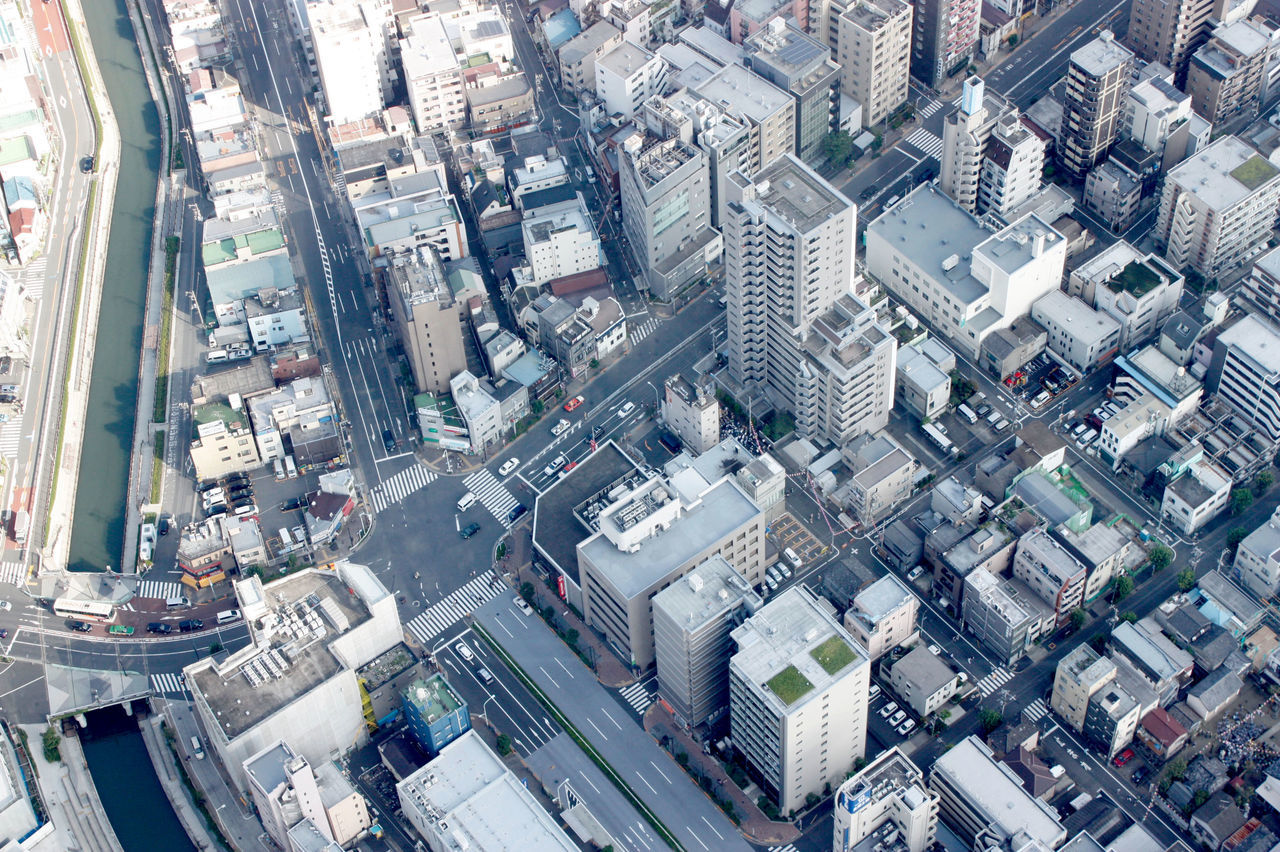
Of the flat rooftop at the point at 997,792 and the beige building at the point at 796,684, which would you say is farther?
the flat rooftop at the point at 997,792

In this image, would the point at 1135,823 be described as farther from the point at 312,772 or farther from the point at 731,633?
the point at 312,772

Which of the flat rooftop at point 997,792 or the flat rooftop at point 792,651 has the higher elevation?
the flat rooftop at point 792,651

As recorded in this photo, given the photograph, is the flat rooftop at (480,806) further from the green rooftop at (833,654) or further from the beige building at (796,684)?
Result: the green rooftop at (833,654)

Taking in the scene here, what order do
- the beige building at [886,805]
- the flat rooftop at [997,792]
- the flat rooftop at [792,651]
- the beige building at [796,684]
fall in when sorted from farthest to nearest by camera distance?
the flat rooftop at [997,792] → the flat rooftop at [792,651] → the beige building at [796,684] → the beige building at [886,805]

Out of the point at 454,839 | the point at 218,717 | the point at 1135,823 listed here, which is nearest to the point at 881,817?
the point at 1135,823

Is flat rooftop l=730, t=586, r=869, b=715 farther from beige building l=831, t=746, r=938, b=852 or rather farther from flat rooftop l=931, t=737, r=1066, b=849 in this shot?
flat rooftop l=931, t=737, r=1066, b=849


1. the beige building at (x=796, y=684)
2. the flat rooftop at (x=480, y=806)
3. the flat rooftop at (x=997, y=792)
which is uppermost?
the beige building at (x=796, y=684)

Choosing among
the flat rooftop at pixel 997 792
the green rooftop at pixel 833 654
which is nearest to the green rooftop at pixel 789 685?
the green rooftop at pixel 833 654

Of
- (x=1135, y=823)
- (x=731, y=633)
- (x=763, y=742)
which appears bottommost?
(x=1135, y=823)
